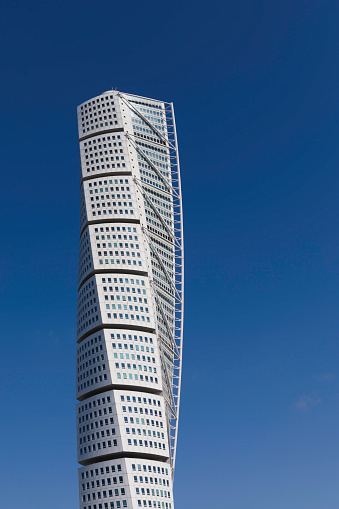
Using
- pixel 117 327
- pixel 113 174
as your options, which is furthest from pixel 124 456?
pixel 113 174

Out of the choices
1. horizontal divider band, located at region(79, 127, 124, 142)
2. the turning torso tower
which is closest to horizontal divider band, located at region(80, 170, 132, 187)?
the turning torso tower

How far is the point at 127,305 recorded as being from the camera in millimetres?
128625

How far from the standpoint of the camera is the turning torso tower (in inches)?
Answer: 4633

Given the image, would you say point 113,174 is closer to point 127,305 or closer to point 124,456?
point 127,305

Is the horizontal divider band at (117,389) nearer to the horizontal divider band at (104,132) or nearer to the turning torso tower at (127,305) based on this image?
the turning torso tower at (127,305)

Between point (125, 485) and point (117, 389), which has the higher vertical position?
point (117, 389)

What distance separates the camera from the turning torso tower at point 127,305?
11769 centimetres

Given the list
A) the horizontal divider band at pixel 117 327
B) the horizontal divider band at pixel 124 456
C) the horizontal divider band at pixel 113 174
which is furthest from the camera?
the horizontal divider band at pixel 113 174

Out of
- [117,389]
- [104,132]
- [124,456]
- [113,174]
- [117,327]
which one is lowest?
[124,456]

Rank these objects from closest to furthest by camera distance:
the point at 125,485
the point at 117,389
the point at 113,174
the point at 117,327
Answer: the point at 125,485 < the point at 117,389 < the point at 117,327 < the point at 113,174

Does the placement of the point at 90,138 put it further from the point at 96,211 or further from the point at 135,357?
the point at 135,357

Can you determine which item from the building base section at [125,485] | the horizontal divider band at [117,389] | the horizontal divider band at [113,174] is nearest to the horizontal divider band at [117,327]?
the horizontal divider band at [117,389]

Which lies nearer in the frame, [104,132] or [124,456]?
[124,456]

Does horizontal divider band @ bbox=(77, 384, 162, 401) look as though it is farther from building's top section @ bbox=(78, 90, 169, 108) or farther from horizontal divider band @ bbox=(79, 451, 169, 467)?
building's top section @ bbox=(78, 90, 169, 108)
